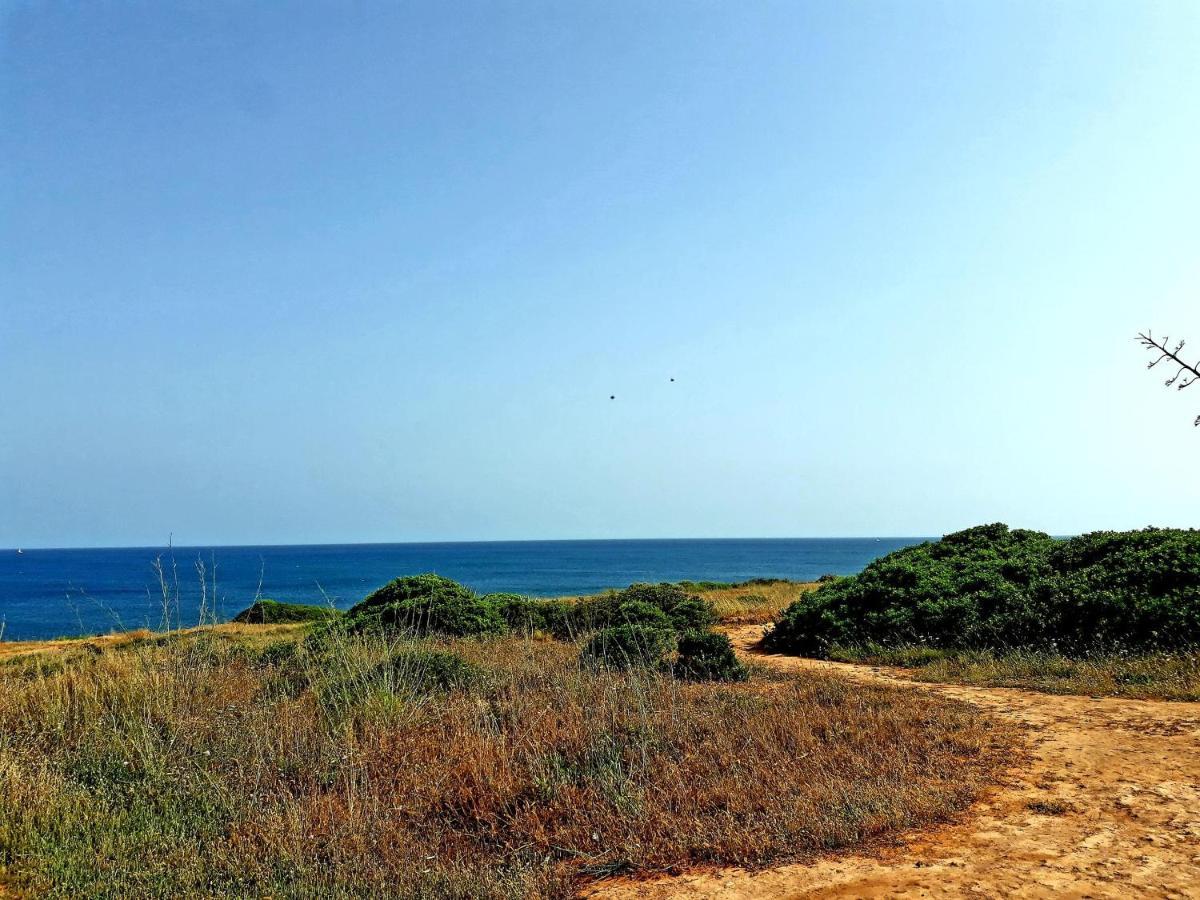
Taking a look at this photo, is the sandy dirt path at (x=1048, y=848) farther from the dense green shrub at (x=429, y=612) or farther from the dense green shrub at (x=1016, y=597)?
the dense green shrub at (x=429, y=612)

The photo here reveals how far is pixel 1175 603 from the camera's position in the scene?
1282 centimetres

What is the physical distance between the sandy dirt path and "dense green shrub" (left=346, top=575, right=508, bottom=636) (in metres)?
11.8

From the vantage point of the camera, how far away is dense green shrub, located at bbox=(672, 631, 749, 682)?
12.0m

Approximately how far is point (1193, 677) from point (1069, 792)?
222 inches

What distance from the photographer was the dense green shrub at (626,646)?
11966 mm

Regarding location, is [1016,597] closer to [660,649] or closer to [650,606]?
[660,649]

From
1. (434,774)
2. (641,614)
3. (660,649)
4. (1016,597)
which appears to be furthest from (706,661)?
(1016,597)

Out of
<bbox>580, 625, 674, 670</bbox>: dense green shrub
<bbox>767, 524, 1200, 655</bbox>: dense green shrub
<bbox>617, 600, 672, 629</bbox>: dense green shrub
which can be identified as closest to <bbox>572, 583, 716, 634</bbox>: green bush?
<bbox>617, 600, 672, 629</bbox>: dense green shrub

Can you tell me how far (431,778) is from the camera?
269 inches

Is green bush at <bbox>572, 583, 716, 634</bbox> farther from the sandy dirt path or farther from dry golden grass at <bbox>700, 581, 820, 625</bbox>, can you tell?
the sandy dirt path

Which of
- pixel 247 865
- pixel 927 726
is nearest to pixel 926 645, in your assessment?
pixel 927 726

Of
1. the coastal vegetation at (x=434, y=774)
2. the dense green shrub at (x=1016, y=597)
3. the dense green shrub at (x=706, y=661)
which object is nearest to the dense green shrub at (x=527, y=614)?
the dense green shrub at (x=1016, y=597)

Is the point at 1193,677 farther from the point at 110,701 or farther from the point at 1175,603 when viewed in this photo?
the point at 110,701

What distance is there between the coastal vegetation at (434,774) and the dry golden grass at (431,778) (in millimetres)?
22
